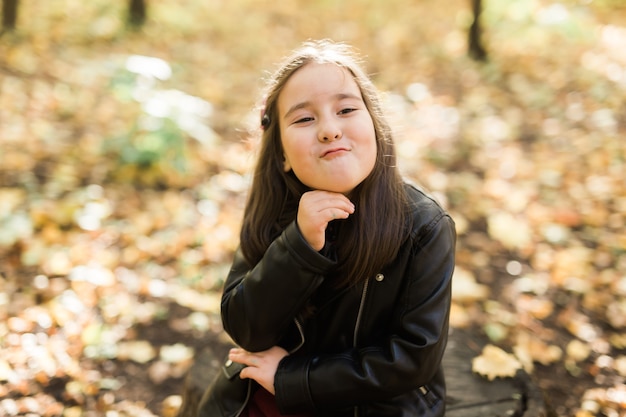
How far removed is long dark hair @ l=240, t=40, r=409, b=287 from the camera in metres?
2.01

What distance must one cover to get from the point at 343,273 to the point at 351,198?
27cm

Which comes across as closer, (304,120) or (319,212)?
(319,212)

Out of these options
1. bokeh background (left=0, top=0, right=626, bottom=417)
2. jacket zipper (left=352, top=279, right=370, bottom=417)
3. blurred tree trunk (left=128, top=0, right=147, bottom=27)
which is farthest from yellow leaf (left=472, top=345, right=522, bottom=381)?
blurred tree trunk (left=128, top=0, right=147, bottom=27)

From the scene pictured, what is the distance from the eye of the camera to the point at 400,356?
195 centimetres

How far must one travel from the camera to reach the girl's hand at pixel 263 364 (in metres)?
2.09

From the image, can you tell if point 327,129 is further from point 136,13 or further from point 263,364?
point 136,13

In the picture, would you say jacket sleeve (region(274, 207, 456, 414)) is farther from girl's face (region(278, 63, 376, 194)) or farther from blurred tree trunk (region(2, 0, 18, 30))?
blurred tree trunk (region(2, 0, 18, 30))

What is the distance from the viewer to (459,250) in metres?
4.42

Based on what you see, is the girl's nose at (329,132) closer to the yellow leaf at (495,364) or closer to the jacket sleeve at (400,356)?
the jacket sleeve at (400,356)

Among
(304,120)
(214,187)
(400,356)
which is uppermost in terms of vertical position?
(304,120)

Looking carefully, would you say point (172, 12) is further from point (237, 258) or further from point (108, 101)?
point (237, 258)

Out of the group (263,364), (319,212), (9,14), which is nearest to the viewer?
(319,212)

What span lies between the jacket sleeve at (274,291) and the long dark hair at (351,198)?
0.43 feet

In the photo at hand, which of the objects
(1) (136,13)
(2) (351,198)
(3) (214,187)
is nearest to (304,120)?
(2) (351,198)
